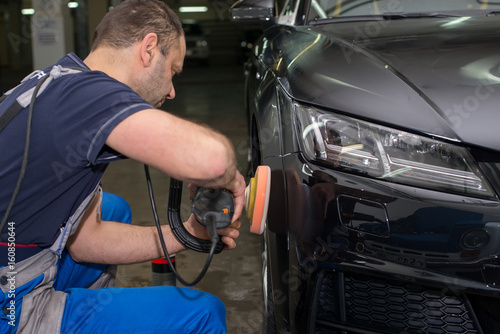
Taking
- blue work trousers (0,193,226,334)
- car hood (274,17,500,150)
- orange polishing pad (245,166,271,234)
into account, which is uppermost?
car hood (274,17,500,150)

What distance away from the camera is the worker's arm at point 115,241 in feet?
5.47

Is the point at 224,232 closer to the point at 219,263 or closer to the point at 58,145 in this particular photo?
the point at 58,145

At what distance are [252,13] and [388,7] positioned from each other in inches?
26.5

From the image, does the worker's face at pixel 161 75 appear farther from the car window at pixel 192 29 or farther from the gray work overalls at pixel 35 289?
the car window at pixel 192 29

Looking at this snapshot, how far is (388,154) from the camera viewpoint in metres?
1.42

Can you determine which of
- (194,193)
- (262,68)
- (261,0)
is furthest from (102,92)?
(261,0)

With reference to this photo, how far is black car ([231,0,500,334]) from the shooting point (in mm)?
1329

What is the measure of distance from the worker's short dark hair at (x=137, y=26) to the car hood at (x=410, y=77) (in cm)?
37

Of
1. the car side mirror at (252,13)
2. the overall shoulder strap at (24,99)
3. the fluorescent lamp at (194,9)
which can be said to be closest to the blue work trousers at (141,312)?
the overall shoulder strap at (24,99)

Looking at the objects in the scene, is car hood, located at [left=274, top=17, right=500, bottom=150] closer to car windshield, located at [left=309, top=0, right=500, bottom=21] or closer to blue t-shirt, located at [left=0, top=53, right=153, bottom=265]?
car windshield, located at [left=309, top=0, right=500, bottom=21]

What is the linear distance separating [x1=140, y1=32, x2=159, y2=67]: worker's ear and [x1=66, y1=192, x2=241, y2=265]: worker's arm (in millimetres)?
487

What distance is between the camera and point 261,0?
277 cm

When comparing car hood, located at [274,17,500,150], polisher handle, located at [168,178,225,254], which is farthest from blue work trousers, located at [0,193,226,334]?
car hood, located at [274,17,500,150]

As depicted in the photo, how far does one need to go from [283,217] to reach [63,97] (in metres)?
0.64
